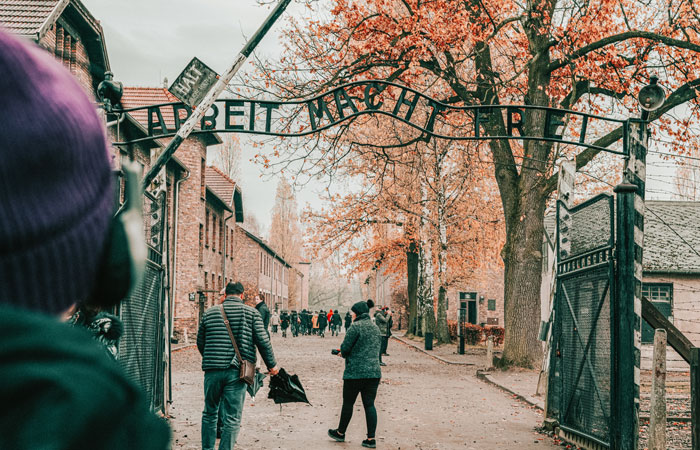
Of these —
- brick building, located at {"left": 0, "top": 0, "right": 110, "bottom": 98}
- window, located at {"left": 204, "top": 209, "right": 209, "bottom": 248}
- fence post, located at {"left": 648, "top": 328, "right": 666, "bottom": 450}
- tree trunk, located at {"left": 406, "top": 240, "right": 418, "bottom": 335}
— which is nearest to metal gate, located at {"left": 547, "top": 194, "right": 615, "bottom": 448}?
fence post, located at {"left": 648, "top": 328, "right": 666, "bottom": 450}

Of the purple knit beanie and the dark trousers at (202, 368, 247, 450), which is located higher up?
the purple knit beanie

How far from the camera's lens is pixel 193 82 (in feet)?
32.1

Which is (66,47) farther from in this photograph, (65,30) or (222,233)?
(222,233)

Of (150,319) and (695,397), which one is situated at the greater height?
(150,319)

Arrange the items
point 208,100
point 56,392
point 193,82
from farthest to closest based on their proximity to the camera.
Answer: point 208,100 < point 193,82 < point 56,392

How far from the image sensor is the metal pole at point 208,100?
32.4 feet

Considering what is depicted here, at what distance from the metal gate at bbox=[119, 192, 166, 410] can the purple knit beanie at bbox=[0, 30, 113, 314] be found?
21.5 ft

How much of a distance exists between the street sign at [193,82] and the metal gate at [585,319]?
4874 millimetres

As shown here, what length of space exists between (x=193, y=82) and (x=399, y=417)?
6.71m

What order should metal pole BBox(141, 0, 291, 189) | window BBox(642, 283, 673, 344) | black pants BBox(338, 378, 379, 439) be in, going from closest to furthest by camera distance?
metal pole BBox(141, 0, 291, 189)
black pants BBox(338, 378, 379, 439)
window BBox(642, 283, 673, 344)

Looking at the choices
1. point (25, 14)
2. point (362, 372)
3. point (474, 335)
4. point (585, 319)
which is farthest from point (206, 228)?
point (585, 319)

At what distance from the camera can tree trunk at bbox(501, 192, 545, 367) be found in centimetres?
1964

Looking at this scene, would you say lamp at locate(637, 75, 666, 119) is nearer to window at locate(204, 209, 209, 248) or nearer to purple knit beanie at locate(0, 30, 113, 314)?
purple knit beanie at locate(0, 30, 113, 314)

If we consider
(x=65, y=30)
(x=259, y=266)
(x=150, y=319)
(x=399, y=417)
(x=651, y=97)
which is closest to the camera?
(x=150, y=319)
